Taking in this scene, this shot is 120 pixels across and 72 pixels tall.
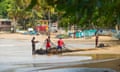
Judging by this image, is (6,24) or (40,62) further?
(6,24)

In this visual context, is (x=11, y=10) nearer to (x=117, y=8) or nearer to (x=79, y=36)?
(x=79, y=36)

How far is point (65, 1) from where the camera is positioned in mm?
4859

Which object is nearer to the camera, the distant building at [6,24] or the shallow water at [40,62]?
the shallow water at [40,62]

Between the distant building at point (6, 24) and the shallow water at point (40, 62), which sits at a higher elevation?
the distant building at point (6, 24)

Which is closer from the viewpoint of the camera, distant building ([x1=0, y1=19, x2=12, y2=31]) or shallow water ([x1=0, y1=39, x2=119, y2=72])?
shallow water ([x1=0, y1=39, x2=119, y2=72])

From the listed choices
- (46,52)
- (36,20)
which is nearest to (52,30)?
(36,20)

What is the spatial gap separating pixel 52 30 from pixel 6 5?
45.0 ft

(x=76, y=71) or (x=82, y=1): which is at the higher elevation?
(x=82, y=1)

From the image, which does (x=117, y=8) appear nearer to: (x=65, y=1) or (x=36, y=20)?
(x=65, y=1)

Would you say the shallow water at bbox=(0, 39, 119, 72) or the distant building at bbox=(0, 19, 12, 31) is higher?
the distant building at bbox=(0, 19, 12, 31)

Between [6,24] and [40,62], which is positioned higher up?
[6,24]

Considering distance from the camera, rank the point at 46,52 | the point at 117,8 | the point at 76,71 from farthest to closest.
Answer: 1. the point at 46,52
2. the point at 76,71
3. the point at 117,8

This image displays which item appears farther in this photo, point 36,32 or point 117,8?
point 36,32

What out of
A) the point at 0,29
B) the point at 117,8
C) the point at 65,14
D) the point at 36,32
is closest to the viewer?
the point at 65,14
